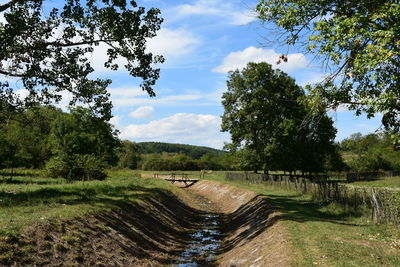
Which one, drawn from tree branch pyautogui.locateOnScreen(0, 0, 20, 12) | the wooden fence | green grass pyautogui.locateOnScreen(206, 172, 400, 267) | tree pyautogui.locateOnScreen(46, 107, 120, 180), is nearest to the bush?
tree pyautogui.locateOnScreen(46, 107, 120, 180)

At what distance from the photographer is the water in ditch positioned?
50.7 feet

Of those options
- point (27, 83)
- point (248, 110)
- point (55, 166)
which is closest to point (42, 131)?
point (55, 166)

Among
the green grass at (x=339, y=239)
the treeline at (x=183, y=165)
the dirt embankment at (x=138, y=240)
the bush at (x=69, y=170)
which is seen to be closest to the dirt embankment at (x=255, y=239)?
the dirt embankment at (x=138, y=240)

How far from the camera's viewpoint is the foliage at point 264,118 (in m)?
44.1

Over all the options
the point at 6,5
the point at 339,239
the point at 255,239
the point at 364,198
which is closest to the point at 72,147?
the point at 6,5

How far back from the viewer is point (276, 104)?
46.1m

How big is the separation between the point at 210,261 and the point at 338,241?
6346 millimetres

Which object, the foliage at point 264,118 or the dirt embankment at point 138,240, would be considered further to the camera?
the foliage at point 264,118

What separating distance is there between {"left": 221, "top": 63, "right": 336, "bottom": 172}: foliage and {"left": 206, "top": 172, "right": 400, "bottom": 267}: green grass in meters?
24.6

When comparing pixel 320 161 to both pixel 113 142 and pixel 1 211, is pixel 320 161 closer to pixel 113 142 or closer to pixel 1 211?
pixel 113 142

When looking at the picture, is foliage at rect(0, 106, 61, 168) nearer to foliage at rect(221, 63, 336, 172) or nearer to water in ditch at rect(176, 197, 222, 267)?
water in ditch at rect(176, 197, 222, 267)

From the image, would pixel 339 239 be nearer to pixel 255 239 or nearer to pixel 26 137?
pixel 255 239

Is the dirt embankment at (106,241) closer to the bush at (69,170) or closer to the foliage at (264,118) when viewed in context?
the bush at (69,170)

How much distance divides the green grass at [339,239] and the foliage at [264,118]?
24636mm
